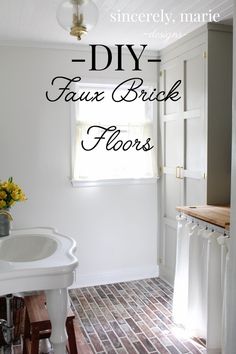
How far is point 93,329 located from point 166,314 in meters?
0.65

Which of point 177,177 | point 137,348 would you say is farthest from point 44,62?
point 137,348

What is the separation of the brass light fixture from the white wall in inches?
65.7

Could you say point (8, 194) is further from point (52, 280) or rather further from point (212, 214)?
point (212, 214)

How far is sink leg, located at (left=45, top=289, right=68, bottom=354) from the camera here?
1771 millimetres

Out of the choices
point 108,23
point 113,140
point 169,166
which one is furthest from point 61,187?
point 108,23

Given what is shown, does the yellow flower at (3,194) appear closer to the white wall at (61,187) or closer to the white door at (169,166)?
the white wall at (61,187)

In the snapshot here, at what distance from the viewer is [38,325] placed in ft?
6.84

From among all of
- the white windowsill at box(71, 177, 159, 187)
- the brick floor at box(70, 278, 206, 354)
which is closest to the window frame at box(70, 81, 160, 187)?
the white windowsill at box(71, 177, 159, 187)

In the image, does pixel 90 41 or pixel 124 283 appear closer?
pixel 90 41

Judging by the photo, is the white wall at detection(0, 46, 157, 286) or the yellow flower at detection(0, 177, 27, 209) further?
the white wall at detection(0, 46, 157, 286)

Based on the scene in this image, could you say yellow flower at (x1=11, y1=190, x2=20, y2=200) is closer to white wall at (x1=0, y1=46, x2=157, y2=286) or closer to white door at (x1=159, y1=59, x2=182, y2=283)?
white wall at (x1=0, y1=46, x2=157, y2=286)

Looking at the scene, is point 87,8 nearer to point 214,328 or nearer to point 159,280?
point 214,328

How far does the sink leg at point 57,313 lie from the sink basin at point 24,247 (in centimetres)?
52

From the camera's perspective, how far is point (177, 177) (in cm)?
355
